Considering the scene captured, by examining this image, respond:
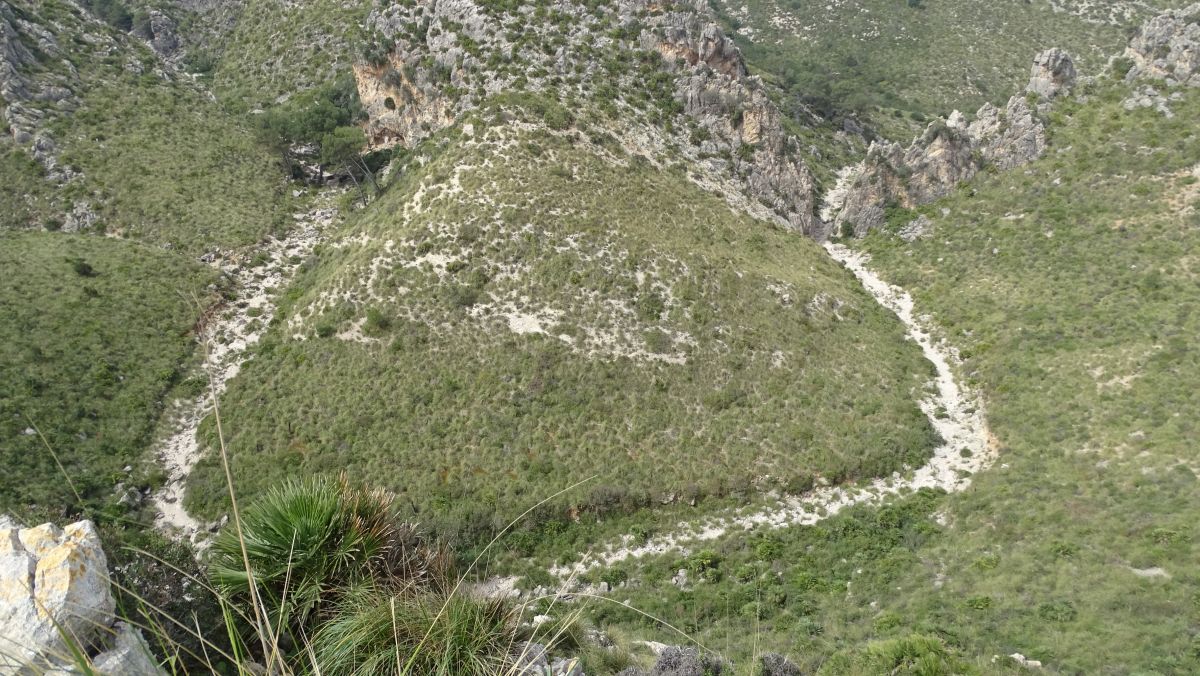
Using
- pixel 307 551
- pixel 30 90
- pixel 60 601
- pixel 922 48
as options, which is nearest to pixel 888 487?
pixel 307 551

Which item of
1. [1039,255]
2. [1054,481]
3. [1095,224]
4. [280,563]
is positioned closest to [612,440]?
[1054,481]

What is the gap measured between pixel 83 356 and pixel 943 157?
62952 millimetres

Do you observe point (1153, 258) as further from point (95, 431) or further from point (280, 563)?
point (95, 431)

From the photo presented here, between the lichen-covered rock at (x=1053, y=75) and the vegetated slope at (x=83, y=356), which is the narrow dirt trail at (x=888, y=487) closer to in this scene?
the vegetated slope at (x=83, y=356)

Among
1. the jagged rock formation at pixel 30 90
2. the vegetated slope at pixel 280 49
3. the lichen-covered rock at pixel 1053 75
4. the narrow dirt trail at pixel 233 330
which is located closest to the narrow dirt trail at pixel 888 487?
the narrow dirt trail at pixel 233 330

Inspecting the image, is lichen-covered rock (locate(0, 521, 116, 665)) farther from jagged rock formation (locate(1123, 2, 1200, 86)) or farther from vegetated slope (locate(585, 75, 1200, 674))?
jagged rock formation (locate(1123, 2, 1200, 86))

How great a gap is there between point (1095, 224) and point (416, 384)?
149ft

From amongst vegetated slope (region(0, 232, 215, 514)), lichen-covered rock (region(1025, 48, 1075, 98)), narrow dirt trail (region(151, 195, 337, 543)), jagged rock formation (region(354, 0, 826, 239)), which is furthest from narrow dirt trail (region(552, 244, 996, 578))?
lichen-covered rock (region(1025, 48, 1075, 98))

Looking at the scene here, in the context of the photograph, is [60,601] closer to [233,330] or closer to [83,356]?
[83,356]

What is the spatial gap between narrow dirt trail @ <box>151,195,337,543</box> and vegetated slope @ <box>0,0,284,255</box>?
7.79ft

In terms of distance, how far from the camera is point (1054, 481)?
24.0 meters

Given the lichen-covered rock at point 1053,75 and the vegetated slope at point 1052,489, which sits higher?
the lichen-covered rock at point 1053,75

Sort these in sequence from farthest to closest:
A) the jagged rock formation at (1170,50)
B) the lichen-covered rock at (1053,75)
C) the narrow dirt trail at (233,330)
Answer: the lichen-covered rock at (1053,75) < the jagged rock formation at (1170,50) < the narrow dirt trail at (233,330)

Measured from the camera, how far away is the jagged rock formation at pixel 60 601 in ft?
16.4
